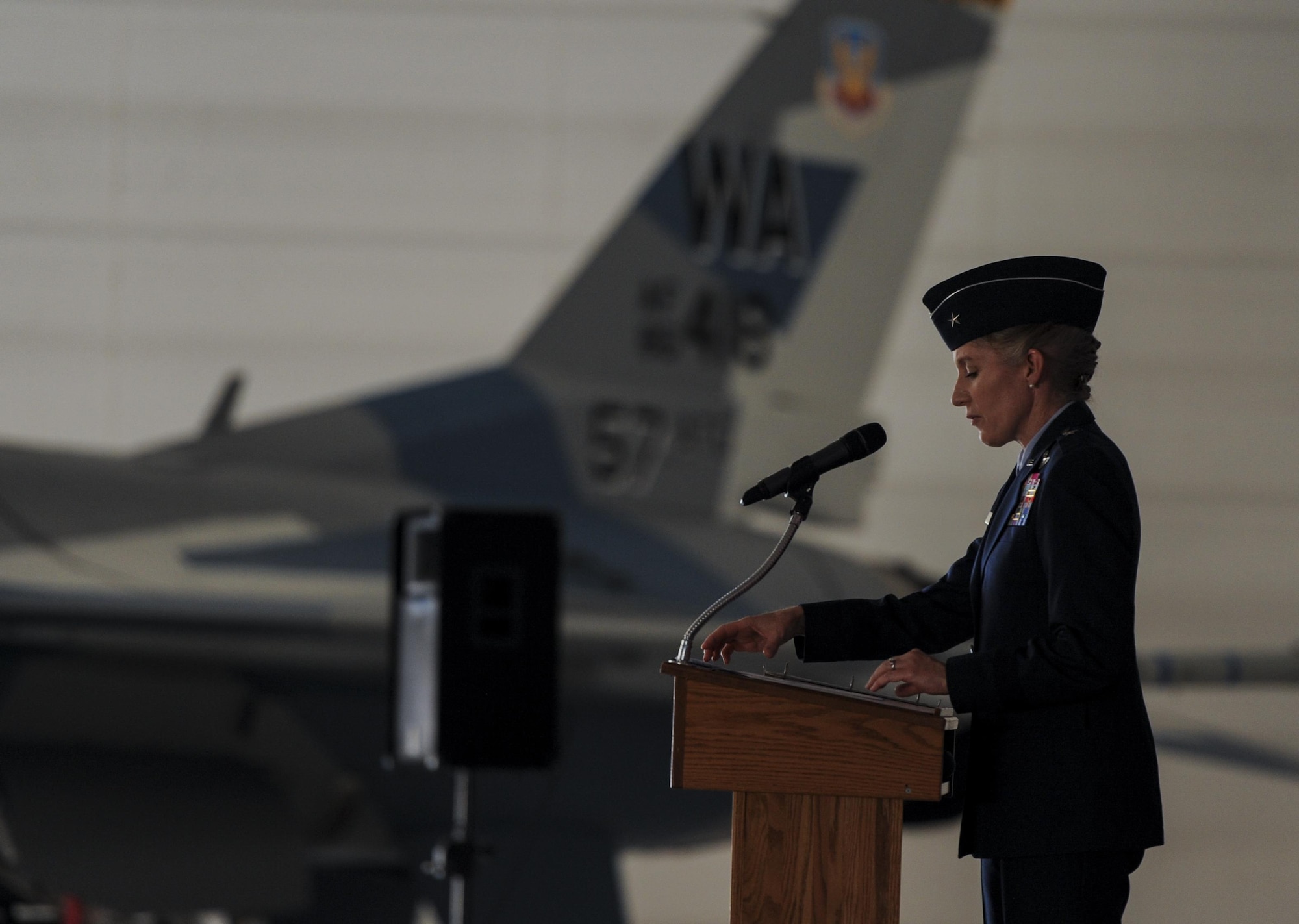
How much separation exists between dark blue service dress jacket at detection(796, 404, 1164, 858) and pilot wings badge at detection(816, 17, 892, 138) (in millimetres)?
2953

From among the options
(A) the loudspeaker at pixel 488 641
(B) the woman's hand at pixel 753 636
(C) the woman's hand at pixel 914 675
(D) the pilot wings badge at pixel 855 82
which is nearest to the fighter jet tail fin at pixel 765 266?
(D) the pilot wings badge at pixel 855 82

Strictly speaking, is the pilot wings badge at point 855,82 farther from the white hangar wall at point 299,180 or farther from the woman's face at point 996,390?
the woman's face at point 996,390

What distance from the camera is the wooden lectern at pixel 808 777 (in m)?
0.91

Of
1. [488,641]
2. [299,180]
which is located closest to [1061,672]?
[488,641]

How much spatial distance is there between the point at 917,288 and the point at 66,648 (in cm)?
305

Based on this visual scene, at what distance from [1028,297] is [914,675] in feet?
0.92

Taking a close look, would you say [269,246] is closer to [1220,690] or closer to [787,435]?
[787,435]

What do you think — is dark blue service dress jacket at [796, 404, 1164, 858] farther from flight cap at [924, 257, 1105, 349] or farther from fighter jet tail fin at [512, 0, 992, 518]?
fighter jet tail fin at [512, 0, 992, 518]

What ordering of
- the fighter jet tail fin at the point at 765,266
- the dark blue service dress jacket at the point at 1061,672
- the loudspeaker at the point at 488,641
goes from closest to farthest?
1. the dark blue service dress jacket at the point at 1061,672
2. the loudspeaker at the point at 488,641
3. the fighter jet tail fin at the point at 765,266

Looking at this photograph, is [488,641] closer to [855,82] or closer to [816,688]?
[816,688]

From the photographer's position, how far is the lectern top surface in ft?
2.97

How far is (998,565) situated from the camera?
3.16 ft

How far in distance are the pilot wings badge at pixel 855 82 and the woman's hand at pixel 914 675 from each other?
3065 mm

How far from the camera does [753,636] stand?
100 cm
